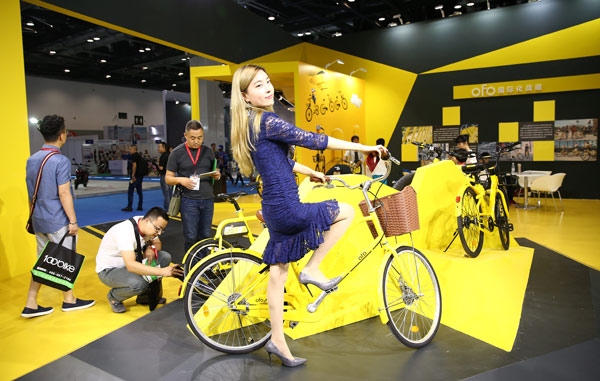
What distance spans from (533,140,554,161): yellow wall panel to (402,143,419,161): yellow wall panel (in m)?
3.03

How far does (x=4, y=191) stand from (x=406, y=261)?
4.56 meters

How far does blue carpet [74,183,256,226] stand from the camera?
9117 millimetres

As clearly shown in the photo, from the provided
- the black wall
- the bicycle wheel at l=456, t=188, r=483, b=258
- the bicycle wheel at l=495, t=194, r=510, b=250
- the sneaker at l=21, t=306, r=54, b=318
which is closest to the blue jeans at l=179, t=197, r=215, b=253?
the sneaker at l=21, t=306, r=54, b=318

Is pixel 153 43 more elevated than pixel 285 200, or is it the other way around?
pixel 153 43

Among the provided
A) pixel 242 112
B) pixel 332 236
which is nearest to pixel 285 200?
pixel 332 236

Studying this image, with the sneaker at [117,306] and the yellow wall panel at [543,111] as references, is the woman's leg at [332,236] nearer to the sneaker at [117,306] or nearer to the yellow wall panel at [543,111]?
the sneaker at [117,306]

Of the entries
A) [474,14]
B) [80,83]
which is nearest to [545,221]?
[474,14]

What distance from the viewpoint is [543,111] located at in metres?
11.0

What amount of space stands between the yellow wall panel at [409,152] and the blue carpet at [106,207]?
470 centimetres

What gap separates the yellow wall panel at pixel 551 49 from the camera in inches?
408

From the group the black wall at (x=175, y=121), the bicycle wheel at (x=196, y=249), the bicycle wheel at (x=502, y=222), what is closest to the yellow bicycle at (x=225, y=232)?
the bicycle wheel at (x=196, y=249)

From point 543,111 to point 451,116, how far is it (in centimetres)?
225

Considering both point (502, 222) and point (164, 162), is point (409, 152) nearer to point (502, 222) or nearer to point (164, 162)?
point (164, 162)

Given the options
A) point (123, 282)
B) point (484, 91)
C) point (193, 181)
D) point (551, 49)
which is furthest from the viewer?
point (484, 91)
